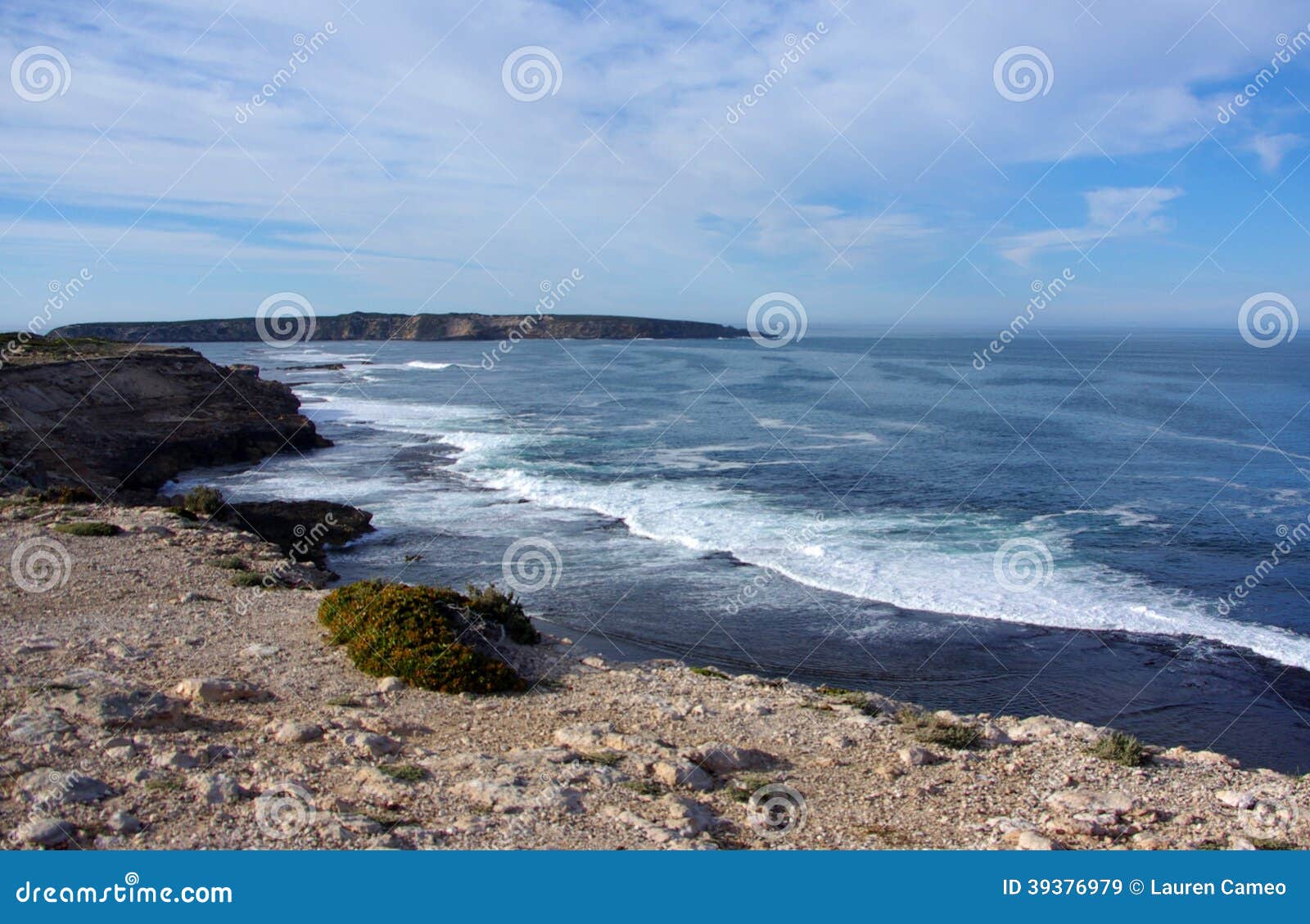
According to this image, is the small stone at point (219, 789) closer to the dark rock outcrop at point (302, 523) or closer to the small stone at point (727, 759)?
the small stone at point (727, 759)

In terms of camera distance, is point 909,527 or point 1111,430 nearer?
point 909,527

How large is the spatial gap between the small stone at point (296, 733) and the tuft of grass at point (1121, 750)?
818cm

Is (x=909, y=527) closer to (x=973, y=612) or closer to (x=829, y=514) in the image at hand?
(x=829, y=514)

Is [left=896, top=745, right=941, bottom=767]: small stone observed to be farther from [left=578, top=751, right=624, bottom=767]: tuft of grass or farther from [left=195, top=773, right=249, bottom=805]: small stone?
[left=195, top=773, right=249, bottom=805]: small stone

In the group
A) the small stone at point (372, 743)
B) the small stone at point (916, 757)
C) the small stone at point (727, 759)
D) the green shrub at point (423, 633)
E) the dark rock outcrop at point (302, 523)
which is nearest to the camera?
→ the small stone at point (372, 743)

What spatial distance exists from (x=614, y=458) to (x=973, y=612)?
1974 centimetres

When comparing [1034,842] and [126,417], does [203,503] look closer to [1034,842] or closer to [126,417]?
A: [126,417]

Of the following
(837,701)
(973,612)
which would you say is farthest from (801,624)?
(837,701)

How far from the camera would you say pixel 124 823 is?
6.38 meters

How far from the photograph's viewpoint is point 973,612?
1712 centimetres

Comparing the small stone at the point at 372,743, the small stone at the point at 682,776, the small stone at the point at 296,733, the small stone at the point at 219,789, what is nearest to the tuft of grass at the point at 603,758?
the small stone at the point at 682,776

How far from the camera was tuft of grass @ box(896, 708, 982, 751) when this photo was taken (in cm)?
938

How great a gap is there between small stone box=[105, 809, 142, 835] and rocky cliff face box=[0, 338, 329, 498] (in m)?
19.7

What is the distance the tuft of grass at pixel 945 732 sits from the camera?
9383mm
